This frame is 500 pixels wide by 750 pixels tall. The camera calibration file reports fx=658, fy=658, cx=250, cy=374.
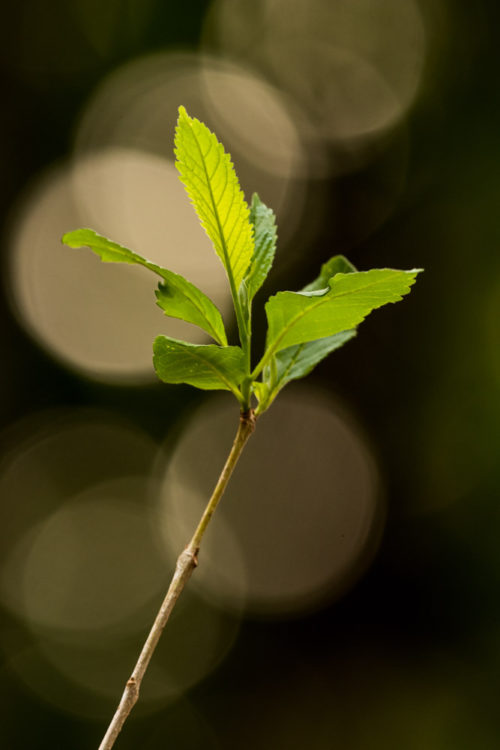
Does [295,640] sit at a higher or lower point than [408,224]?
lower

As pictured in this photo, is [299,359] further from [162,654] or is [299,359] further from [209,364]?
[162,654]

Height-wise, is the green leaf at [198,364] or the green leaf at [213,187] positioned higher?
the green leaf at [213,187]

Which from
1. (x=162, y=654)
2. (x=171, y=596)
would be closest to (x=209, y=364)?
(x=171, y=596)

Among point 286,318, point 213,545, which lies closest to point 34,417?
point 213,545

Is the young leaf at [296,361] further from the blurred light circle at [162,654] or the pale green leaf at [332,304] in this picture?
the blurred light circle at [162,654]

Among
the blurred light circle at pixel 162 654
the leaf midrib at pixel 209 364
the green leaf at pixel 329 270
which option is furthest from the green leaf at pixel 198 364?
the blurred light circle at pixel 162 654

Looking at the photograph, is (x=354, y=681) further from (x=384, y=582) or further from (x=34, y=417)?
(x=34, y=417)
